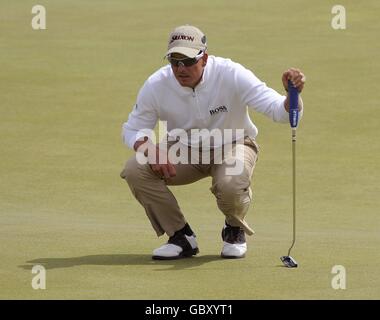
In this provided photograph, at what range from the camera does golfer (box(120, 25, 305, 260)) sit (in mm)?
7922

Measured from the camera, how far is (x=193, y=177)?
8469 mm

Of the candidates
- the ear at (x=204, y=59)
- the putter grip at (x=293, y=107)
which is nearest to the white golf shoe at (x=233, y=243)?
the putter grip at (x=293, y=107)

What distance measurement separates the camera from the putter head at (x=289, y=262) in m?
7.64

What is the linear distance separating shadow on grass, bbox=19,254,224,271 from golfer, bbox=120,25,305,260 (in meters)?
0.11

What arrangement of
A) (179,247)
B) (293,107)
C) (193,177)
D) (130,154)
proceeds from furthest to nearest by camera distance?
(130,154) < (193,177) < (179,247) < (293,107)

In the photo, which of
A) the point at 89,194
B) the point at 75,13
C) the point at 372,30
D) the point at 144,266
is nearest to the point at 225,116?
the point at 144,266

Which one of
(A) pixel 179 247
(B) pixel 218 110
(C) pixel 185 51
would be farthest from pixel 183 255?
(C) pixel 185 51

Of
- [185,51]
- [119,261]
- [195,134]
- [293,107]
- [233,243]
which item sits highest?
[185,51]

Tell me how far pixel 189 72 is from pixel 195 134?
53cm

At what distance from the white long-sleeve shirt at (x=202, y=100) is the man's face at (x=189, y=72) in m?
0.07

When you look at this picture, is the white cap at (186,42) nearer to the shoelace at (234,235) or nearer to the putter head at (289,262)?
the shoelace at (234,235)

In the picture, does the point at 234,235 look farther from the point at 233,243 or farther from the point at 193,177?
the point at 193,177

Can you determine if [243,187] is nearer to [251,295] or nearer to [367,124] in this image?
[251,295]
